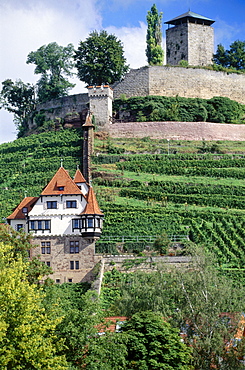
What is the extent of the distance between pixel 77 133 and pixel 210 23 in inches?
1242

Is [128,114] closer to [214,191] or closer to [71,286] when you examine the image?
[214,191]

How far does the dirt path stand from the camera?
85.2 metres

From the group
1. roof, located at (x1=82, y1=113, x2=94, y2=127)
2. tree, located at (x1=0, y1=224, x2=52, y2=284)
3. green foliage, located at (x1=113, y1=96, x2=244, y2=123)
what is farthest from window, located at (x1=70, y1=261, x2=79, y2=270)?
green foliage, located at (x1=113, y1=96, x2=244, y2=123)

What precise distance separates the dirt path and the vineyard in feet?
6.37

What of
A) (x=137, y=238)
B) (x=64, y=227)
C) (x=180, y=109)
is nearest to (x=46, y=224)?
(x=64, y=227)

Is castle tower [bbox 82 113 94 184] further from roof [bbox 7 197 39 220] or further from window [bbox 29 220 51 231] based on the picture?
window [bbox 29 220 51 231]

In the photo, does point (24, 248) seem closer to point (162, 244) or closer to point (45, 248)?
point (45, 248)

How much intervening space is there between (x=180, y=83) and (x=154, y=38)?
12754 mm

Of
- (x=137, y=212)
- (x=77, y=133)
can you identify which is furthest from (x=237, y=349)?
(x=77, y=133)

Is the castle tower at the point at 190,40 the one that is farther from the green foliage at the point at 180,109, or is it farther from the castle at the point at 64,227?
the castle at the point at 64,227

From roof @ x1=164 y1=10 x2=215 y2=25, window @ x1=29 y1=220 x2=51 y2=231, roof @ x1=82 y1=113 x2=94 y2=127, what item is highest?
roof @ x1=164 y1=10 x2=215 y2=25

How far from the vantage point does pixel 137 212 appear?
64.7m

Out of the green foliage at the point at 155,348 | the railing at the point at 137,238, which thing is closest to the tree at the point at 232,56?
the railing at the point at 137,238

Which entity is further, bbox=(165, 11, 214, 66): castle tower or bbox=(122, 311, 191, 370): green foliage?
bbox=(165, 11, 214, 66): castle tower
